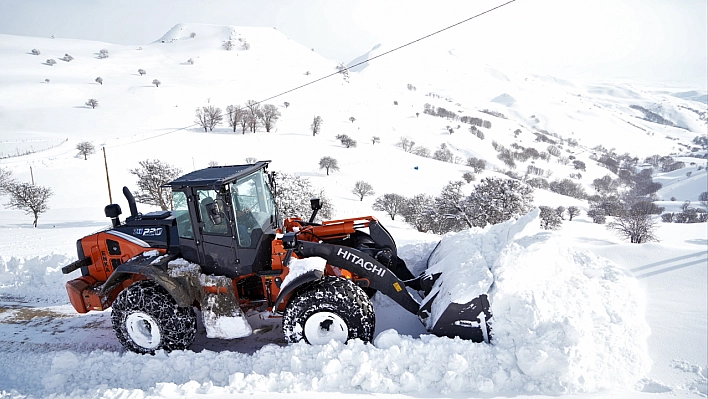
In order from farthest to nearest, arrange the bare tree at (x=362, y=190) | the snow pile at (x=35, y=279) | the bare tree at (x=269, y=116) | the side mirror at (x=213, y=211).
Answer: the bare tree at (x=269, y=116), the bare tree at (x=362, y=190), the snow pile at (x=35, y=279), the side mirror at (x=213, y=211)

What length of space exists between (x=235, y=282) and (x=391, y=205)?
86.3ft

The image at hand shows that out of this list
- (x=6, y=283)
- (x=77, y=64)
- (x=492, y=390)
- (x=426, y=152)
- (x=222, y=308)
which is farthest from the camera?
(x=77, y=64)

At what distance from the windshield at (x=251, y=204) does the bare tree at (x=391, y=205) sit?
25174 millimetres

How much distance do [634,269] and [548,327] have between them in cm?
265

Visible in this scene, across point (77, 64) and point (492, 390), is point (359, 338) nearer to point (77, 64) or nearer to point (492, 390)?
point (492, 390)

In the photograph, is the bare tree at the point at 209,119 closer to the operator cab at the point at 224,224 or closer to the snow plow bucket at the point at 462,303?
the operator cab at the point at 224,224

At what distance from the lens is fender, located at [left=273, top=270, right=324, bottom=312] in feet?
14.9

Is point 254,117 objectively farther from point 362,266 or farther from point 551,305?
point 551,305

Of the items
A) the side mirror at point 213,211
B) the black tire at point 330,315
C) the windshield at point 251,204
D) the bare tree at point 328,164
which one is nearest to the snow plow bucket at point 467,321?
the black tire at point 330,315

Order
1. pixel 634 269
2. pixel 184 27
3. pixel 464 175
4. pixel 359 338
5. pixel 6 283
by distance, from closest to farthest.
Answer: pixel 359 338 → pixel 634 269 → pixel 6 283 → pixel 464 175 → pixel 184 27

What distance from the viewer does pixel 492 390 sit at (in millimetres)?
3738

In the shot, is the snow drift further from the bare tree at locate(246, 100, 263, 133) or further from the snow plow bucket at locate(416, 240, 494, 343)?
the bare tree at locate(246, 100, 263, 133)

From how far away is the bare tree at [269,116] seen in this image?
5406cm

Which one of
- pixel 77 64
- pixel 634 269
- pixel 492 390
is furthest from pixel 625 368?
pixel 77 64
